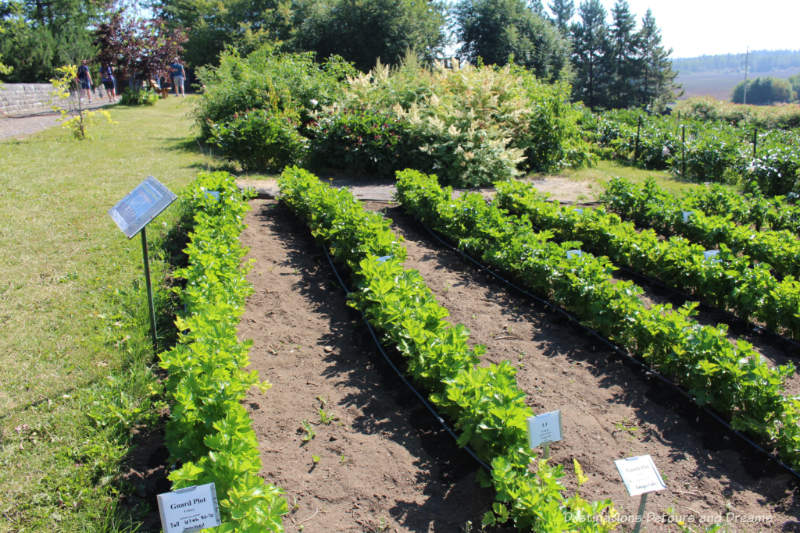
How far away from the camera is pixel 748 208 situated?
7852 mm

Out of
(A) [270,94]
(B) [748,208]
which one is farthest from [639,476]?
(A) [270,94]

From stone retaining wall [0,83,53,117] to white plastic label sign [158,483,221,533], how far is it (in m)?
18.7

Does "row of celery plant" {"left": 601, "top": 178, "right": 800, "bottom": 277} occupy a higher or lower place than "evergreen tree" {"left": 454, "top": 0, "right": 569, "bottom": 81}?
lower

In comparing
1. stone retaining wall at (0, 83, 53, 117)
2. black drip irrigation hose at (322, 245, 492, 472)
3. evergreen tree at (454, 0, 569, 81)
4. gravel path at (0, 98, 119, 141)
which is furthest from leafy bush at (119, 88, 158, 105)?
black drip irrigation hose at (322, 245, 492, 472)

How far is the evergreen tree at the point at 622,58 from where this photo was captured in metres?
54.1

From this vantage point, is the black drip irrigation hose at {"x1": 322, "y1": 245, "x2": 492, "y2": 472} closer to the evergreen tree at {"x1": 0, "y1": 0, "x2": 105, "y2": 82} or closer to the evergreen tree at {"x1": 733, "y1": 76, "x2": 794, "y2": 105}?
the evergreen tree at {"x1": 0, "y1": 0, "x2": 105, "y2": 82}

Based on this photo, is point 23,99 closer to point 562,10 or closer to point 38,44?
point 38,44

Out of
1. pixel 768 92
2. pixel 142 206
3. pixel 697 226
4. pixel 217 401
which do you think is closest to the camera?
pixel 217 401

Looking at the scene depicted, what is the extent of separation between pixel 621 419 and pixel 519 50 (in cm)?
2972

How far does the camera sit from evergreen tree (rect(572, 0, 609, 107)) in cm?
5384

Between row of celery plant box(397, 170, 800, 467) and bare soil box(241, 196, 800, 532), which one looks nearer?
bare soil box(241, 196, 800, 532)

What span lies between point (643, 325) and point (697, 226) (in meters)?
3.35

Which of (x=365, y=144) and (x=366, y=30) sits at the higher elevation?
(x=366, y=30)

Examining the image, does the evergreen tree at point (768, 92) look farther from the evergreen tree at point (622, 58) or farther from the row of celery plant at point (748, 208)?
the row of celery plant at point (748, 208)
